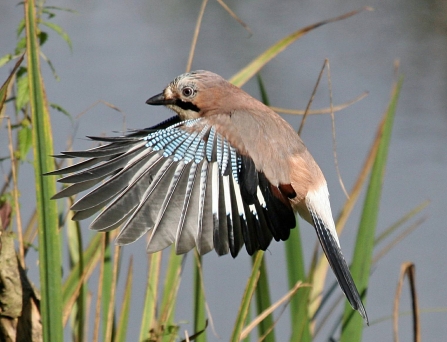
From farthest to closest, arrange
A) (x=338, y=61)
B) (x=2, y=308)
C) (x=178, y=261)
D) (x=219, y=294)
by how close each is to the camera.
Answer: (x=338, y=61)
(x=219, y=294)
(x=178, y=261)
(x=2, y=308)

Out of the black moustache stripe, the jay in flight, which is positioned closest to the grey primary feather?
the jay in flight

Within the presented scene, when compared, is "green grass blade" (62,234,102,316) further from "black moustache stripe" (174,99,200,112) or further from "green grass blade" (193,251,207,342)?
"black moustache stripe" (174,99,200,112)

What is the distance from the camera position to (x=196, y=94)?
2125 millimetres

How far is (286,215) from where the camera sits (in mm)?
1749

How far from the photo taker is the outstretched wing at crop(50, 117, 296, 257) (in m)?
1.60

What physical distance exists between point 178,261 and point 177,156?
1.11 feet

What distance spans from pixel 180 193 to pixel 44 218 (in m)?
0.30

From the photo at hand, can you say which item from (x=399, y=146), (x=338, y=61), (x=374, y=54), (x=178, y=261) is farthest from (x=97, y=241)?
(x=374, y=54)

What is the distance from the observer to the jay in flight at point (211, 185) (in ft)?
5.30

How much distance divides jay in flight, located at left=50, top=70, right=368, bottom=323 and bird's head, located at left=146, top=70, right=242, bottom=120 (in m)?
0.03

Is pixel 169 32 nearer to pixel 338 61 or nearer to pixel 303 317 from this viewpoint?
pixel 338 61

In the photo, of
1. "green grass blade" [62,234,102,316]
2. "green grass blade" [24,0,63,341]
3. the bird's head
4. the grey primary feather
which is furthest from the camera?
the bird's head

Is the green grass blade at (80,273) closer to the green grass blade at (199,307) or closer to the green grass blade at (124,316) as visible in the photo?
the green grass blade at (124,316)

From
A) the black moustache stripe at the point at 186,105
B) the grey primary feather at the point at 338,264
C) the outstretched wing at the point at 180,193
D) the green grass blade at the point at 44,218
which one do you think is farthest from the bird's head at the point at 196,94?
the green grass blade at the point at 44,218
